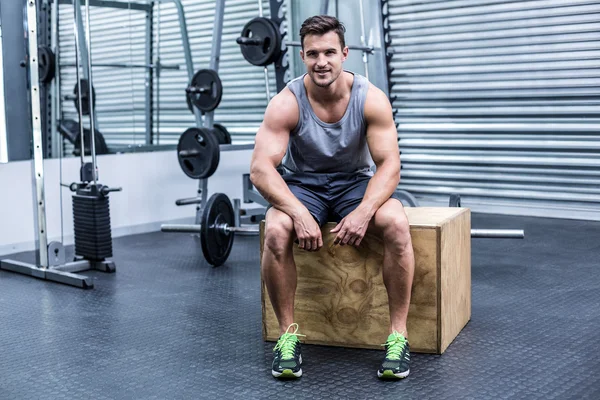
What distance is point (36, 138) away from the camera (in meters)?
3.74

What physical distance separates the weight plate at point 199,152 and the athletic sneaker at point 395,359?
246 cm

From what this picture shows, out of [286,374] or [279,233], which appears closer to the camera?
[286,374]

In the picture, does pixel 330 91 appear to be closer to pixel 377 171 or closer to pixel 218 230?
pixel 377 171

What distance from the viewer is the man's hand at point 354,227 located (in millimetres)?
2414

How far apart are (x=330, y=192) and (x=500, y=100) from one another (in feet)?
10.4

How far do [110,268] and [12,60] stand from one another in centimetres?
152

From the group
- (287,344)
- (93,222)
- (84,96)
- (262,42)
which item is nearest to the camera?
(287,344)

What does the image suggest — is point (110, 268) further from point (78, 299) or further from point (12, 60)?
point (12, 60)

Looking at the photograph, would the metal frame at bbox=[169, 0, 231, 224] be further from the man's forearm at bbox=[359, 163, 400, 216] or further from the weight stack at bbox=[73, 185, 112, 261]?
the man's forearm at bbox=[359, 163, 400, 216]

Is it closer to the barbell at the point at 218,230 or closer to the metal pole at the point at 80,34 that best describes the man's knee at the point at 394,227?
the barbell at the point at 218,230

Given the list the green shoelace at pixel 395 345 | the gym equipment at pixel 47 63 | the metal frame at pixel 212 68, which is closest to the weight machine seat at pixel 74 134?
the gym equipment at pixel 47 63

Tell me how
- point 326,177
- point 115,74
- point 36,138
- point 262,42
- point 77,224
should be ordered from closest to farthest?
point 326,177 → point 36,138 → point 77,224 → point 262,42 → point 115,74

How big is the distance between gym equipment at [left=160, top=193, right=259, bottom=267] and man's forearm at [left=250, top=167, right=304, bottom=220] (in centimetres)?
140

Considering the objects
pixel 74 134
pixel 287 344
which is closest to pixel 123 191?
pixel 74 134
